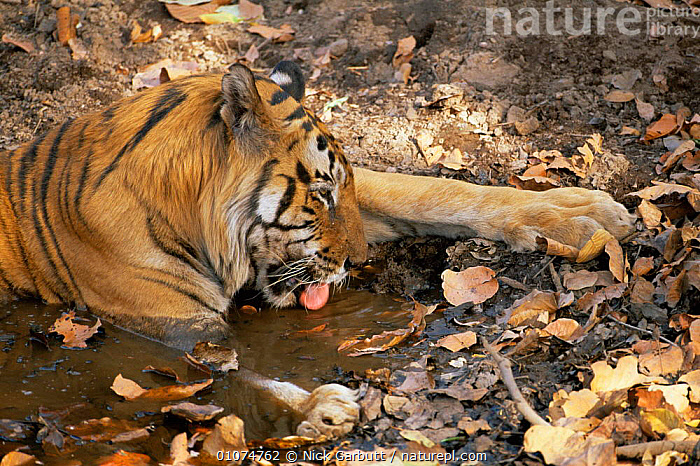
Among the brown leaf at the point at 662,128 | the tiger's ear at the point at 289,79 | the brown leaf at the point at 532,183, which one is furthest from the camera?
the brown leaf at the point at 662,128

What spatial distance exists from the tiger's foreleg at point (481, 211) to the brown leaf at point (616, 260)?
0.36ft

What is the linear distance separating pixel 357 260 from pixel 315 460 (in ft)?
3.50

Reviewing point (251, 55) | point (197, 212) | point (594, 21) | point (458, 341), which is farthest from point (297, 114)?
point (594, 21)

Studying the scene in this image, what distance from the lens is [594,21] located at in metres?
4.67

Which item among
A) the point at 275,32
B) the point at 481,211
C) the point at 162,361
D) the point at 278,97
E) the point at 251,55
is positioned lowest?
the point at 162,361

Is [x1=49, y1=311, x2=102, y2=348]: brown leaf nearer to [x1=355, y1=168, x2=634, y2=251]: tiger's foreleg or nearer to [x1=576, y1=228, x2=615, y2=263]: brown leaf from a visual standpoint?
[x1=355, y1=168, x2=634, y2=251]: tiger's foreleg

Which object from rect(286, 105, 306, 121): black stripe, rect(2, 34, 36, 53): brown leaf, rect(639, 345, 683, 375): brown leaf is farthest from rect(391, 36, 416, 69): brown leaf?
rect(639, 345, 683, 375): brown leaf

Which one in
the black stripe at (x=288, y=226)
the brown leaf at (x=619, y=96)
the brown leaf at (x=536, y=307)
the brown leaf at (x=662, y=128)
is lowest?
the brown leaf at (x=536, y=307)

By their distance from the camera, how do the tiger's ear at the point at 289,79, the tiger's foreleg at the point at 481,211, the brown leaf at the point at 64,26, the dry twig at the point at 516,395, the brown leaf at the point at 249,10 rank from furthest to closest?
the brown leaf at the point at 249,10
the brown leaf at the point at 64,26
the tiger's ear at the point at 289,79
the tiger's foreleg at the point at 481,211
the dry twig at the point at 516,395

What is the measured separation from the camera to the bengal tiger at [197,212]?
9.68ft

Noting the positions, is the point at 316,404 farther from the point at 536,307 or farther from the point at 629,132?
the point at 629,132

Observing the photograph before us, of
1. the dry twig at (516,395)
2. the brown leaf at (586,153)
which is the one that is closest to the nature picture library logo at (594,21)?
the brown leaf at (586,153)

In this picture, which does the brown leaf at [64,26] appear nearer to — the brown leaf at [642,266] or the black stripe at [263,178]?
the black stripe at [263,178]

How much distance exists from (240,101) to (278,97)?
255 millimetres
